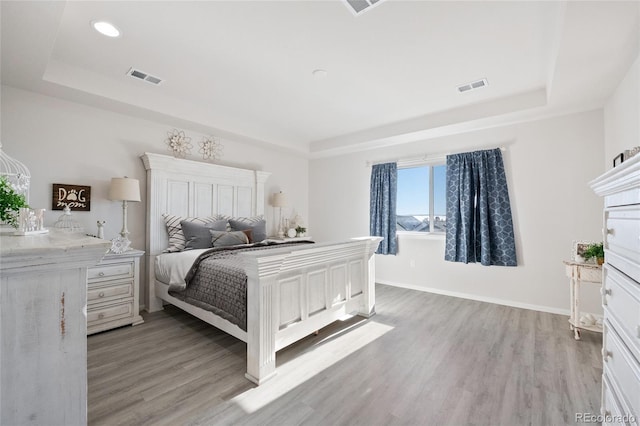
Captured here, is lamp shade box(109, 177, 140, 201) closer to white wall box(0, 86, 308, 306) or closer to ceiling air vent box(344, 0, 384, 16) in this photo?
white wall box(0, 86, 308, 306)

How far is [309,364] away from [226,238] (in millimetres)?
1915

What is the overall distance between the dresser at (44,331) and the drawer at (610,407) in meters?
2.01

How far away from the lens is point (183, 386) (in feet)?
6.19

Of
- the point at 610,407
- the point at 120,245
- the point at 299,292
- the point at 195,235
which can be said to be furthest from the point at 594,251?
the point at 120,245

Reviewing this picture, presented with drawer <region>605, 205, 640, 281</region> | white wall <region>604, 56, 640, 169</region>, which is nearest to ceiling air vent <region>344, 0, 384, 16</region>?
drawer <region>605, 205, 640, 281</region>

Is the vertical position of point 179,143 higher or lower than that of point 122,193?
higher

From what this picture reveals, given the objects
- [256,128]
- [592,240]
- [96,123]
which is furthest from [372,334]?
[96,123]

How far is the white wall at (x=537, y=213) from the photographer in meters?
3.18

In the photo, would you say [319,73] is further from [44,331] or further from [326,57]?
[44,331]

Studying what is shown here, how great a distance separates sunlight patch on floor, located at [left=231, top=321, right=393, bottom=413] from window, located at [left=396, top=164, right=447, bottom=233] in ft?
6.93

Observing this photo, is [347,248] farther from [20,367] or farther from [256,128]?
[256,128]

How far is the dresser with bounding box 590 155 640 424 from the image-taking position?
101 cm

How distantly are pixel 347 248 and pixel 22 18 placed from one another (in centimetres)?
285

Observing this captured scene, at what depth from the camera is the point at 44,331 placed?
840 mm
